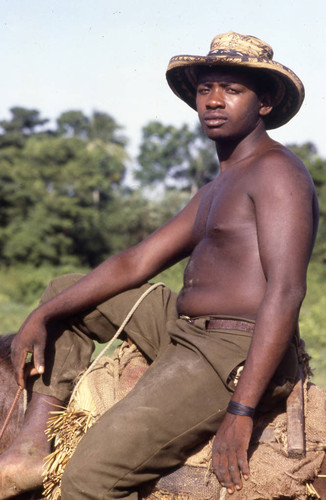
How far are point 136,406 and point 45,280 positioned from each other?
2470 centimetres

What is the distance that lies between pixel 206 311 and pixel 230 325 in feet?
0.45

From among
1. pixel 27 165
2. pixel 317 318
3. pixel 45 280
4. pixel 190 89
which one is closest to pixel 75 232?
pixel 27 165

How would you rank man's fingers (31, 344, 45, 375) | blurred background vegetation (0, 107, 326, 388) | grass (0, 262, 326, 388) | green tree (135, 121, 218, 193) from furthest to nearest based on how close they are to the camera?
green tree (135, 121, 218, 193), blurred background vegetation (0, 107, 326, 388), grass (0, 262, 326, 388), man's fingers (31, 344, 45, 375)

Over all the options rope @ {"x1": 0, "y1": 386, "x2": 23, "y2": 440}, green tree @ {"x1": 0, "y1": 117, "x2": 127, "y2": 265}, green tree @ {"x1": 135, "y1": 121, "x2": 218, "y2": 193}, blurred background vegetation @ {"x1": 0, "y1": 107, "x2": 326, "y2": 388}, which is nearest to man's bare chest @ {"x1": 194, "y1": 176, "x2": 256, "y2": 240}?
rope @ {"x1": 0, "y1": 386, "x2": 23, "y2": 440}

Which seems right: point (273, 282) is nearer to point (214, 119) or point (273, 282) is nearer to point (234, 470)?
point (234, 470)

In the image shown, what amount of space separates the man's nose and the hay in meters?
1.24

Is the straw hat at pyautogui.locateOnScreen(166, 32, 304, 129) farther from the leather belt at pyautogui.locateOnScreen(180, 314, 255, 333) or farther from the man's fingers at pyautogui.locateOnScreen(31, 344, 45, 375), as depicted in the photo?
the man's fingers at pyautogui.locateOnScreen(31, 344, 45, 375)

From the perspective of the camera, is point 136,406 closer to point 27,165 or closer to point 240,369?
point 240,369

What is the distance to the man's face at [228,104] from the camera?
3000 mm

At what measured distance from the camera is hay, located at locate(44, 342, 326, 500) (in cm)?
251

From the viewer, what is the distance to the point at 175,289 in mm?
13672

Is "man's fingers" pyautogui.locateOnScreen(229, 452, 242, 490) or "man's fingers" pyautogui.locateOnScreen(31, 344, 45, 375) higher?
"man's fingers" pyautogui.locateOnScreen(31, 344, 45, 375)

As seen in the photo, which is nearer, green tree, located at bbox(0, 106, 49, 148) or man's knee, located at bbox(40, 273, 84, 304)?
man's knee, located at bbox(40, 273, 84, 304)

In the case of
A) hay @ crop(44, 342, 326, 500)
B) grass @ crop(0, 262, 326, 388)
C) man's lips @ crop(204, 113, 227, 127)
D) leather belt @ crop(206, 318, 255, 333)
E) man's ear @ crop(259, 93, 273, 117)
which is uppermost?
man's ear @ crop(259, 93, 273, 117)
